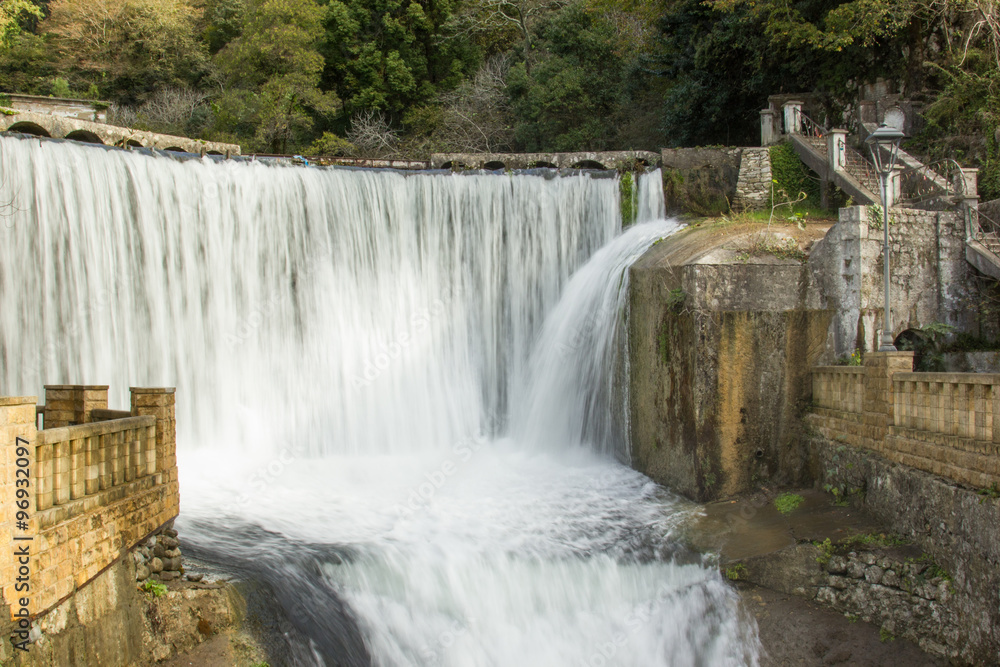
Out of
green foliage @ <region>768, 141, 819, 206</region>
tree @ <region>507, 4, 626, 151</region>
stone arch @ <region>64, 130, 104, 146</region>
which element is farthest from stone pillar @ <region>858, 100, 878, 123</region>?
stone arch @ <region>64, 130, 104, 146</region>

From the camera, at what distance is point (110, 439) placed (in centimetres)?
652

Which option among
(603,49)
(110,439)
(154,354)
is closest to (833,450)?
(110,439)

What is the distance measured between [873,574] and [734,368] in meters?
3.38

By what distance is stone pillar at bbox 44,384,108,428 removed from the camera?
7.53m

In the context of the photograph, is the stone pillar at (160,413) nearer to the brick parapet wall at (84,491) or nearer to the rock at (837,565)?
the brick parapet wall at (84,491)

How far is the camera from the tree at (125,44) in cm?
3042

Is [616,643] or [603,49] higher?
[603,49]

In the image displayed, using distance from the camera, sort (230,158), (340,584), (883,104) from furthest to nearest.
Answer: (883,104), (230,158), (340,584)

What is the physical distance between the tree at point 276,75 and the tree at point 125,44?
442 cm

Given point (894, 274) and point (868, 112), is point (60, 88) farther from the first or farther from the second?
point (894, 274)

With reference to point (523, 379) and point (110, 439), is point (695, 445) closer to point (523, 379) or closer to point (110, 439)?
point (523, 379)

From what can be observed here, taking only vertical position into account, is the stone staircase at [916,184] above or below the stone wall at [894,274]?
above

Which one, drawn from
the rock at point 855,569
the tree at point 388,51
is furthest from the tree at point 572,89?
the rock at point 855,569

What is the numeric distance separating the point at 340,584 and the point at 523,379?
7836 millimetres
